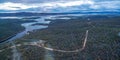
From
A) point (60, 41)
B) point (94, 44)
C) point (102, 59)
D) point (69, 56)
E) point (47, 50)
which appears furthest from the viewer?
point (60, 41)

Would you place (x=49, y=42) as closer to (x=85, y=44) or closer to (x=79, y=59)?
(x=85, y=44)

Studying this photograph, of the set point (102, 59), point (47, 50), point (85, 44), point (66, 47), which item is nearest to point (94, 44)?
point (85, 44)

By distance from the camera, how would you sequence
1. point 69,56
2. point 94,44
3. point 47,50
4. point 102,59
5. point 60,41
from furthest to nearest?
point 60,41, point 94,44, point 47,50, point 69,56, point 102,59

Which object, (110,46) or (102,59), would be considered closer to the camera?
(102,59)

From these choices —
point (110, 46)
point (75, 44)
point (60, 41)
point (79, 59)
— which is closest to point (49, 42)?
point (60, 41)

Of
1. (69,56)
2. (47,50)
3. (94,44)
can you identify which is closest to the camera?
(69,56)

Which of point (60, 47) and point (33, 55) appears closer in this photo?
point (33, 55)

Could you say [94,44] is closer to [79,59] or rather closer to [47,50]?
[47,50]
